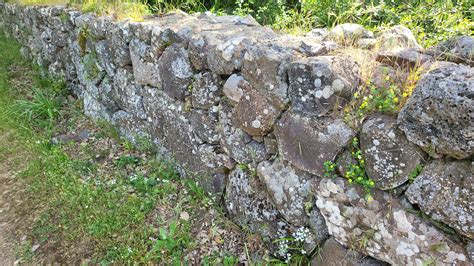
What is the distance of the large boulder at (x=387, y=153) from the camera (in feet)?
6.48

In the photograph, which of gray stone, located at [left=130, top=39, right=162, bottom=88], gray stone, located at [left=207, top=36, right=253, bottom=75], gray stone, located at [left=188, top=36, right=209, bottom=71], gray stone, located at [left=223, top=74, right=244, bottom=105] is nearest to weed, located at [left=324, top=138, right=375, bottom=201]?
gray stone, located at [left=223, top=74, right=244, bottom=105]

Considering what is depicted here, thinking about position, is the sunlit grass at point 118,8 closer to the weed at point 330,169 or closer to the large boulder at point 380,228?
the weed at point 330,169

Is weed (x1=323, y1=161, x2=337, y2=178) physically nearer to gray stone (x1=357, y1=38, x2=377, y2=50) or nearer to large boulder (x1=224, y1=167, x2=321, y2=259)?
large boulder (x1=224, y1=167, x2=321, y2=259)

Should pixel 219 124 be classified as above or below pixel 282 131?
below

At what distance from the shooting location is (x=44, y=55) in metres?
6.11

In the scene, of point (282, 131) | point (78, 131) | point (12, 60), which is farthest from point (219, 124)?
point (12, 60)

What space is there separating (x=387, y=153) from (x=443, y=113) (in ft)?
1.20

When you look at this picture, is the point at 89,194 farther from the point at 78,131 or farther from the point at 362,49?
the point at 362,49

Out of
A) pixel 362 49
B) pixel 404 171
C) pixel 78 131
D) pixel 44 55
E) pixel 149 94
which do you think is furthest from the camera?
pixel 44 55

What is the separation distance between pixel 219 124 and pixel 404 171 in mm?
1514

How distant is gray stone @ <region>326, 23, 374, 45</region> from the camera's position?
260 cm

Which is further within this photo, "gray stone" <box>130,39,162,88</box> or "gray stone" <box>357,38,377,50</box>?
"gray stone" <box>130,39,162,88</box>

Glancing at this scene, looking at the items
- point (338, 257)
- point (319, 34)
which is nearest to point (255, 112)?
point (319, 34)

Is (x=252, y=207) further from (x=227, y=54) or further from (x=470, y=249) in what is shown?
(x=470, y=249)
